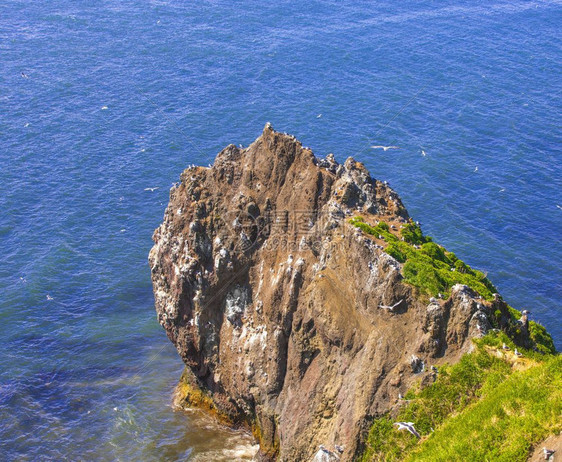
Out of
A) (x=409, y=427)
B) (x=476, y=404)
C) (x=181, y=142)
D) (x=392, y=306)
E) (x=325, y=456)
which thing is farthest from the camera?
(x=181, y=142)

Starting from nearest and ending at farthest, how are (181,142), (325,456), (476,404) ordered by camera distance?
(476,404)
(325,456)
(181,142)

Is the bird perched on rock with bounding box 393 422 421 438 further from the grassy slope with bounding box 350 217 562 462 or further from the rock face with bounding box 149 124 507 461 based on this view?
the rock face with bounding box 149 124 507 461

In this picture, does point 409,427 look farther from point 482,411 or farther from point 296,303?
point 296,303

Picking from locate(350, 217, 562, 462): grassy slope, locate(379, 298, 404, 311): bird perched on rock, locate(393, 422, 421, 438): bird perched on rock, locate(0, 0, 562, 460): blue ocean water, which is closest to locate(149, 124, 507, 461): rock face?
locate(379, 298, 404, 311): bird perched on rock

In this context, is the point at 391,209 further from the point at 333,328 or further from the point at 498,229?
the point at 498,229

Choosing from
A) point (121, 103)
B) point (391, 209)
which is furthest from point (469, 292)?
point (121, 103)

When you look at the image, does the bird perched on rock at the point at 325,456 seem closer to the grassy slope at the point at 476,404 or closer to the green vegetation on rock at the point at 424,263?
the grassy slope at the point at 476,404

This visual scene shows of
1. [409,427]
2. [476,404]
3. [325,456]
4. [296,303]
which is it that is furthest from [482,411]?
[296,303]
